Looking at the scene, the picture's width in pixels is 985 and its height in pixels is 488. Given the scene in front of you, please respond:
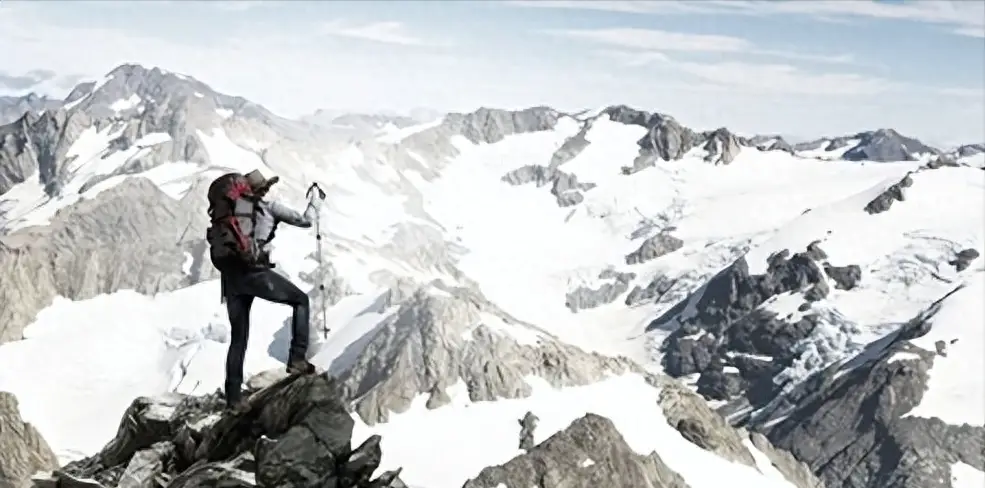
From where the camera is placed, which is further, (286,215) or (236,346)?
(236,346)

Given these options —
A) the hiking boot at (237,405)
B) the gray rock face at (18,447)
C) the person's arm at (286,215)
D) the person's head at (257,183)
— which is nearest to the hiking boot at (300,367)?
the hiking boot at (237,405)

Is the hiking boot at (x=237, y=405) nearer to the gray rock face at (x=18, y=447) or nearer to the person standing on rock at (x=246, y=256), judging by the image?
the person standing on rock at (x=246, y=256)

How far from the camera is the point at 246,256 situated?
85.1 ft

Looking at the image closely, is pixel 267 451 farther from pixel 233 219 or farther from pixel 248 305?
pixel 233 219

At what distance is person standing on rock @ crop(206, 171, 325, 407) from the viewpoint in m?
25.9

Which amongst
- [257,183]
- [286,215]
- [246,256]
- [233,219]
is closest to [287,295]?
[246,256]

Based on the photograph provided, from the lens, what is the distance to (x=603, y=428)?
17638cm

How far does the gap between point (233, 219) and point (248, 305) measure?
8.22 feet

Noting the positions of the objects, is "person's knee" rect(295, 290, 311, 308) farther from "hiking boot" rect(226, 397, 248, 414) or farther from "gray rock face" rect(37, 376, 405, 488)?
"hiking boot" rect(226, 397, 248, 414)

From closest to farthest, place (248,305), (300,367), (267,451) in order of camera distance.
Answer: (267,451), (300,367), (248,305)

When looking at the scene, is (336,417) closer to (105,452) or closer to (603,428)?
(105,452)

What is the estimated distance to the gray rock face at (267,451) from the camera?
84.7 feet

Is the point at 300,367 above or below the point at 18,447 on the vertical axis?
above

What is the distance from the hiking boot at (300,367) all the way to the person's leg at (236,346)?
1.09 meters
